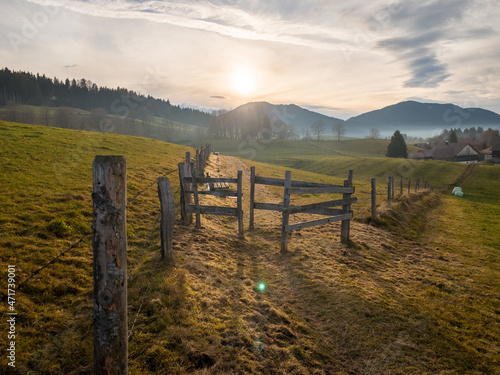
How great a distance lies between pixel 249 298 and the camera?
613 cm

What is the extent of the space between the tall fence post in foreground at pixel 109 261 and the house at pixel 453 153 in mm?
99120

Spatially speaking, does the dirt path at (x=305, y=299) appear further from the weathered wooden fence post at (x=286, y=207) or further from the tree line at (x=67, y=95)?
the tree line at (x=67, y=95)

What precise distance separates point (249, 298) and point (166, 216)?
298 centimetres

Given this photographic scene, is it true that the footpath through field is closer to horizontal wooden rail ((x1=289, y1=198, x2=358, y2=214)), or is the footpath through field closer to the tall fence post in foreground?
horizontal wooden rail ((x1=289, y1=198, x2=358, y2=214))

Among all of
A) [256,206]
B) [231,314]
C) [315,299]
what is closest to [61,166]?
[256,206]

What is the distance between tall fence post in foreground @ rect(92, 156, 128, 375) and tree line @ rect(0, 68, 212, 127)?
133221 millimetres

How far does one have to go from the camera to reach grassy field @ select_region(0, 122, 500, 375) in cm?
422

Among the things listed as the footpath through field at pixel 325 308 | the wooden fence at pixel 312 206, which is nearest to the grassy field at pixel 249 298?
the footpath through field at pixel 325 308

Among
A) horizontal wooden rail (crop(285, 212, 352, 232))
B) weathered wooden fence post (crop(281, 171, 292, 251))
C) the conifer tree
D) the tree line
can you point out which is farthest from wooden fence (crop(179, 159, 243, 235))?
the tree line

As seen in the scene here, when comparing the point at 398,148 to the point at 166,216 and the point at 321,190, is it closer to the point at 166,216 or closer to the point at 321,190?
the point at 321,190

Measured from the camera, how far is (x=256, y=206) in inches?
430

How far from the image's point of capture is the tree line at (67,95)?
11547cm

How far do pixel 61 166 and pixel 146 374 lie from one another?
13.4 meters

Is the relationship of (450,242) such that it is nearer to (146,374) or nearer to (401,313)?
(401,313)
